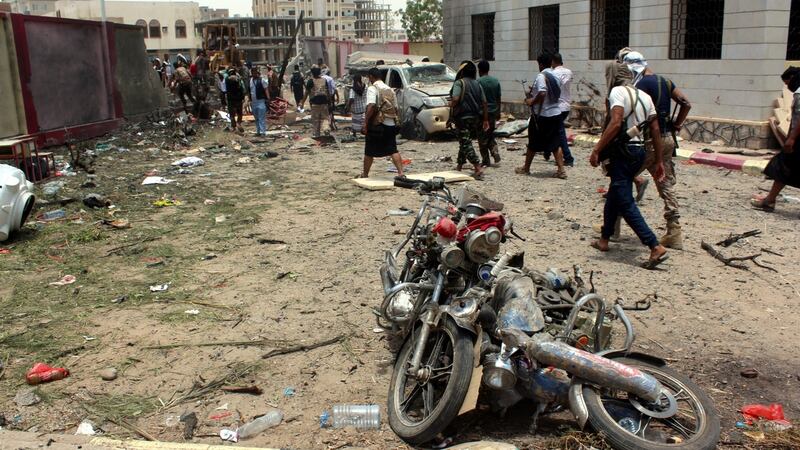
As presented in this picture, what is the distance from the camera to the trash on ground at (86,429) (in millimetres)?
3435

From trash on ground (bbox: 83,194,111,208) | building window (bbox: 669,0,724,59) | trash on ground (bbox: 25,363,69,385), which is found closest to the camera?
trash on ground (bbox: 25,363,69,385)

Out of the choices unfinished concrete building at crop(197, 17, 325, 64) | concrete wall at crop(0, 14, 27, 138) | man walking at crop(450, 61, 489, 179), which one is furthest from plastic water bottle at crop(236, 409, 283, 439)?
unfinished concrete building at crop(197, 17, 325, 64)

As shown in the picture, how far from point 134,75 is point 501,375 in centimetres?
1711

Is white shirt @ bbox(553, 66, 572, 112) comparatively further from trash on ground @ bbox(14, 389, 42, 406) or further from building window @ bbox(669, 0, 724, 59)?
trash on ground @ bbox(14, 389, 42, 406)

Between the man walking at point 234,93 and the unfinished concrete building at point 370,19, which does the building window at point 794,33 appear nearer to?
the man walking at point 234,93

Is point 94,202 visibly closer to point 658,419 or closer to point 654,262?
point 654,262

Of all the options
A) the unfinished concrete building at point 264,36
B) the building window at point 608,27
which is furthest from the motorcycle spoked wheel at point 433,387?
the unfinished concrete building at point 264,36

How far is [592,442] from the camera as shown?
2.94 m

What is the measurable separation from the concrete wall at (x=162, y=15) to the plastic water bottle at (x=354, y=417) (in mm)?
80444

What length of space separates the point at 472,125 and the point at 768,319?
5.54 metres

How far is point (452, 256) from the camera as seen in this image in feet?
11.6

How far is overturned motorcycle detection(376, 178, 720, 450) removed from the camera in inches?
117

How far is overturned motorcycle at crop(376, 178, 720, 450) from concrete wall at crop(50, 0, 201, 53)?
8031 centimetres

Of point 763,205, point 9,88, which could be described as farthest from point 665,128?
point 9,88
